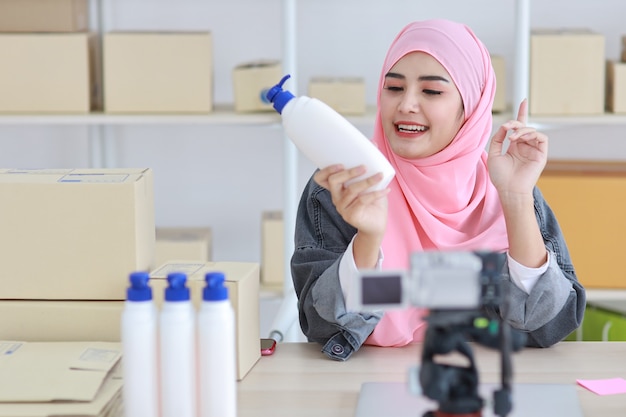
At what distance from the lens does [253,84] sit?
113 inches

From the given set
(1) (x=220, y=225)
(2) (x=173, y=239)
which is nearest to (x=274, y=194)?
(1) (x=220, y=225)

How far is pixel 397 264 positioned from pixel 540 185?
1.21m

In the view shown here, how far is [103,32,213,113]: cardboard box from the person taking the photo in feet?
9.34

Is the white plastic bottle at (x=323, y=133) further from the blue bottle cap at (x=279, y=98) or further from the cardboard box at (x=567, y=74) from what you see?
the cardboard box at (x=567, y=74)

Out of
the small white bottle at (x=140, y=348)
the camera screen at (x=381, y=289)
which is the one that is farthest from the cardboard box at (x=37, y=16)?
the camera screen at (x=381, y=289)

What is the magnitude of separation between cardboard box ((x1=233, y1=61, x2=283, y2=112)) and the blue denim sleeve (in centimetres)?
113

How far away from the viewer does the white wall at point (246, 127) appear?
322 cm

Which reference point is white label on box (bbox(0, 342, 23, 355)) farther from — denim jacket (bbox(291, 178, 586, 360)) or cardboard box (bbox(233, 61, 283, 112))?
cardboard box (bbox(233, 61, 283, 112))

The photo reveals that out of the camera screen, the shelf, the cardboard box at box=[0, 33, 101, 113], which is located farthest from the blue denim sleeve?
the cardboard box at box=[0, 33, 101, 113]

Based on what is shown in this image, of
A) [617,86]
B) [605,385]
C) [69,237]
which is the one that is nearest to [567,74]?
[617,86]

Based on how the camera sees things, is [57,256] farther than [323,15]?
No

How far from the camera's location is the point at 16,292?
Answer: 1492 mm

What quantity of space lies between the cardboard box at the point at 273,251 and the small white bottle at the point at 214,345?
1.83 meters

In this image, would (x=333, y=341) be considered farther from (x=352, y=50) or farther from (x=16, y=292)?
(x=352, y=50)
